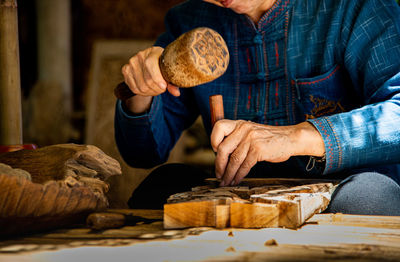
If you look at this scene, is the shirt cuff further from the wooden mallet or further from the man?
the wooden mallet

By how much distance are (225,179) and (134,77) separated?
57 centimetres

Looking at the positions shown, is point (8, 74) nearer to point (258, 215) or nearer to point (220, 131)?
point (220, 131)

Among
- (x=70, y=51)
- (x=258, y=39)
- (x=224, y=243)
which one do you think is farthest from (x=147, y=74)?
(x=70, y=51)

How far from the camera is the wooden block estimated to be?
42.9 inches

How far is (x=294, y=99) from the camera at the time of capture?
75.3 inches

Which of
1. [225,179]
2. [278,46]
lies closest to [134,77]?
[225,179]

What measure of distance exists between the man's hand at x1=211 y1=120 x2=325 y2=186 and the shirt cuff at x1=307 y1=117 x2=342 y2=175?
0.02 metres

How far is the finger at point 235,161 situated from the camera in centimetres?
145

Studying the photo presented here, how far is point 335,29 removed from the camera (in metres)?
1.84

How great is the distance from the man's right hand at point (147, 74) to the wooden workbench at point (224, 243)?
609 mm

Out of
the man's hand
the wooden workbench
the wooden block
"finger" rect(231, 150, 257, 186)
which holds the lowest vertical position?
the wooden workbench

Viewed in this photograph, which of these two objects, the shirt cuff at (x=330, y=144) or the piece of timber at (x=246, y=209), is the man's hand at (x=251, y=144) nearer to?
the shirt cuff at (x=330, y=144)

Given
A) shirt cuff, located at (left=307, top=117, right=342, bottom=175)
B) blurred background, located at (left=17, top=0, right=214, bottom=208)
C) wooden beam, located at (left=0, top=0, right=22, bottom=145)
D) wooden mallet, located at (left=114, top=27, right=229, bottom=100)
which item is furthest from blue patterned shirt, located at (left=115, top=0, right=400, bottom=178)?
blurred background, located at (left=17, top=0, right=214, bottom=208)

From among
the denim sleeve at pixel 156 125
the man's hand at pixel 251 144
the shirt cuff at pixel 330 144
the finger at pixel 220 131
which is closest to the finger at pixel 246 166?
the man's hand at pixel 251 144
